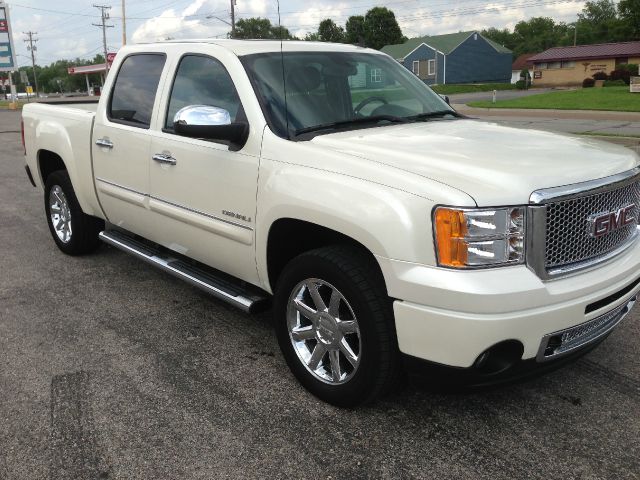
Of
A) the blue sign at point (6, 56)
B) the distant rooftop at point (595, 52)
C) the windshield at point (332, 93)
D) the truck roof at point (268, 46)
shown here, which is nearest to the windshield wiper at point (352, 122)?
the windshield at point (332, 93)

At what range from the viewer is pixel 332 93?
370 centimetres

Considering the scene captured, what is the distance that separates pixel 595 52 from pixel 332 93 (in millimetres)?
64705

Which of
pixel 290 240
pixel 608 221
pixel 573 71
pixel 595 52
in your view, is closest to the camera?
pixel 608 221

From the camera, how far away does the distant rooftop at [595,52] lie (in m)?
57.1

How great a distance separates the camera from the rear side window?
4.21m

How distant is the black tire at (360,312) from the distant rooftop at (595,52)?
207ft

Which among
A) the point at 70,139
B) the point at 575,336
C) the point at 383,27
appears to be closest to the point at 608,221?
the point at 575,336

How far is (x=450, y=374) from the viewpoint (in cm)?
254

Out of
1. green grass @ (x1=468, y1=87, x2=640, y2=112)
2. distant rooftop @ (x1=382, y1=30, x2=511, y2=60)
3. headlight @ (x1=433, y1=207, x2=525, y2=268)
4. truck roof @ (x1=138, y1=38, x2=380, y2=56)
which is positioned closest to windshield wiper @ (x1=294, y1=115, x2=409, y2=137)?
truck roof @ (x1=138, y1=38, x2=380, y2=56)

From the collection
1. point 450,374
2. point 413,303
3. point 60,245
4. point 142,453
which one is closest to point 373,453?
point 450,374

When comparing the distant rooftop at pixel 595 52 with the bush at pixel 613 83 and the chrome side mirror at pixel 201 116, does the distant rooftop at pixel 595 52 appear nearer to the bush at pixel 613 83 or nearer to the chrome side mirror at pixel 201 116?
the bush at pixel 613 83

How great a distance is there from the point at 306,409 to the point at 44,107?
423 centimetres

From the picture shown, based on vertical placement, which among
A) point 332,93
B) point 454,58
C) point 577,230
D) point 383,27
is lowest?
point 577,230

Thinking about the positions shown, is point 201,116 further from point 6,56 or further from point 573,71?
point 573,71
